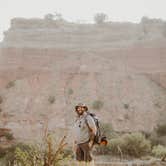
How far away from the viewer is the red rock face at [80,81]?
32.0 meters

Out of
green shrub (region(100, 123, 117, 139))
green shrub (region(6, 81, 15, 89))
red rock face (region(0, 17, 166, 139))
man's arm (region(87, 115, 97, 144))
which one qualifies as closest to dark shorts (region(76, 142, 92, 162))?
man's arm (region(87, 115, 97, 144))

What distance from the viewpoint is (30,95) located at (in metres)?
34.4

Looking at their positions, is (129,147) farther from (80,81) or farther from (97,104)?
(80,81)

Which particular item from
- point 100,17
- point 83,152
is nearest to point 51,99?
point 100,17

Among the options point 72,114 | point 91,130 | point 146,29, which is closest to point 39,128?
point 72,114

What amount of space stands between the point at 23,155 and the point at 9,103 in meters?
30.0

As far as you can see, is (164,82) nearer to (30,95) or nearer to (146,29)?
(146,29)

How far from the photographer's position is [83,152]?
7277mm

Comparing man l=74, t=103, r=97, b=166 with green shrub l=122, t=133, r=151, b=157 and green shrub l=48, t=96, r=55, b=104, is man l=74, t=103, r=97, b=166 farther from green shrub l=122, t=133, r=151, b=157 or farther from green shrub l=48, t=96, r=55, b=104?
green shrub l=48, t=96, r=55, b=104

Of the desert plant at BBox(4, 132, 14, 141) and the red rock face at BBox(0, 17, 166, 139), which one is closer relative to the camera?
the desert plant at BBox(4, 132, 14, 141)

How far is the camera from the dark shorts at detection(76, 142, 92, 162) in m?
7.20

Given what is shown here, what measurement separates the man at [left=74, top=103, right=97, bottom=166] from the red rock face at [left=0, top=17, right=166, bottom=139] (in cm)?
2120

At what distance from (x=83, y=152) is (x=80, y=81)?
28.5 m

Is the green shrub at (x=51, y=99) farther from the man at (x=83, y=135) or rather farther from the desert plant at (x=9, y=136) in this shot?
the man at (x=83, y=135)
